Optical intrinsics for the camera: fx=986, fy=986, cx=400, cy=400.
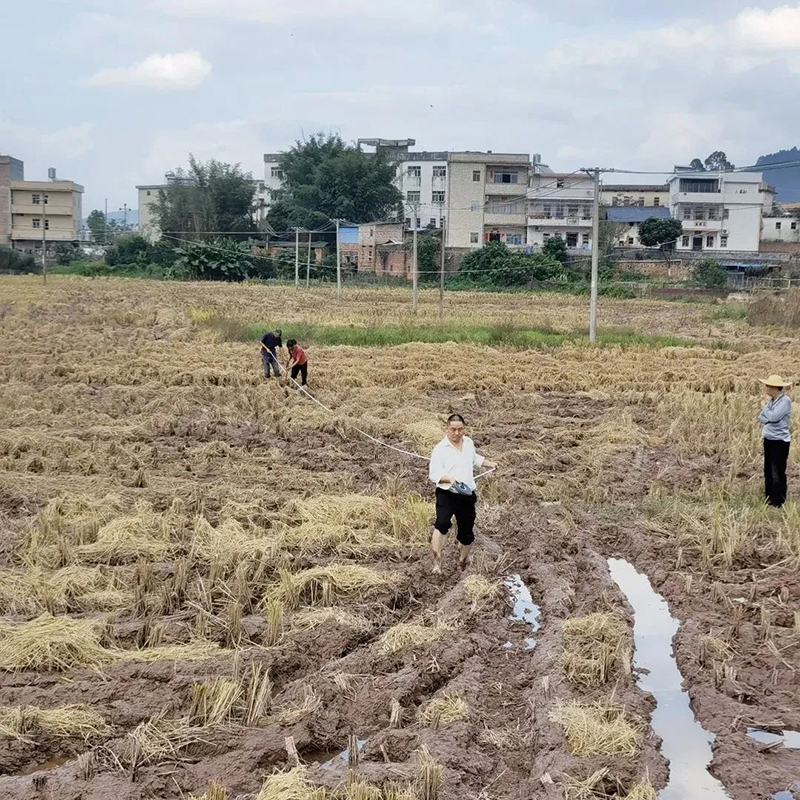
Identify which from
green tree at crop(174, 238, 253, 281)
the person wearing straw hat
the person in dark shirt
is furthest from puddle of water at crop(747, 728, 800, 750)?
green tree at crop(174, 238, 253, 281)

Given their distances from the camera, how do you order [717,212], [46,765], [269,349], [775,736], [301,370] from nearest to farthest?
[46,765] < [775,736] < [301,370] < [269,349] < [717,212]

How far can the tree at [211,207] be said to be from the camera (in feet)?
222

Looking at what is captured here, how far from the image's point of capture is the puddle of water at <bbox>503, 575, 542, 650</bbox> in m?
6.79

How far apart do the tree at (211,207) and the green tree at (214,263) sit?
28.5 feet

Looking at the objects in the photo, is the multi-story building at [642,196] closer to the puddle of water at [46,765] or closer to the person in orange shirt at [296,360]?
the person in orange shirt at [296,360]

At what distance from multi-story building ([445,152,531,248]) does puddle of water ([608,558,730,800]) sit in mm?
55652

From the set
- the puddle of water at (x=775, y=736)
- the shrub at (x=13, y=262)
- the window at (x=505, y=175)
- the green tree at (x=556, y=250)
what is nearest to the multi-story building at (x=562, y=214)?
the window at (x=505, y=175)

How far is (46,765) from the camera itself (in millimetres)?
4949

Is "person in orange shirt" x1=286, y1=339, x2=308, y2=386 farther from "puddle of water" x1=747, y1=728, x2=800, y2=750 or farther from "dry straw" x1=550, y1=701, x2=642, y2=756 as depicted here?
"puddle of water" x1=747, y1=728, x2=800, y2=750

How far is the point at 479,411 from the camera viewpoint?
608 inches

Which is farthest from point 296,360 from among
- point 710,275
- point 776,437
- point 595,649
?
point 710,275

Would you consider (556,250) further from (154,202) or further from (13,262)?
(154,202)

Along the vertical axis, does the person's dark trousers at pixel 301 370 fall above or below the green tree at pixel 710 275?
below

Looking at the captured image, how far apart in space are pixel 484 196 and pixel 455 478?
187 ft
